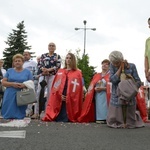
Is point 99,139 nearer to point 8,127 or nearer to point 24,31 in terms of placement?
point 8,127

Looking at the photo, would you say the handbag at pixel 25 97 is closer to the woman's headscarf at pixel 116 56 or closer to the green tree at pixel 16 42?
the woman's headscarf at pixel 116 56

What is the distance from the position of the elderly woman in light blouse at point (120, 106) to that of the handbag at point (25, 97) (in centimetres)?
173

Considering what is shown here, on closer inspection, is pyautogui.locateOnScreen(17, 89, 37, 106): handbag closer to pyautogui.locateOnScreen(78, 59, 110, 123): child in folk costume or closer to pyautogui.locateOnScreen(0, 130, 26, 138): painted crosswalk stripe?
pyautogui.locateOnScreen(78, 59, 110, 123): child in folk costume

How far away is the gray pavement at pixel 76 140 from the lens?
4.75m

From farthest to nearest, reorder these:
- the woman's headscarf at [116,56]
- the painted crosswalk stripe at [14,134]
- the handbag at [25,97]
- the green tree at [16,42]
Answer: the green tree at [16,42] < the handbag at [25,97] < the woman's headscarf at [116,56] < the painted crosswalk stripe at [14,134]

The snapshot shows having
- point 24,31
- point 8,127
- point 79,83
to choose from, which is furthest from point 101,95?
point 24,31

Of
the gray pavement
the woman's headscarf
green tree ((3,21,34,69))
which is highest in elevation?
green tree ((3,21,34,69))

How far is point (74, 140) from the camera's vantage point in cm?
530

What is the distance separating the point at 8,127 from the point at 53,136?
110 centimetres

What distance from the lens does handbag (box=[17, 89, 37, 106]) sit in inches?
322

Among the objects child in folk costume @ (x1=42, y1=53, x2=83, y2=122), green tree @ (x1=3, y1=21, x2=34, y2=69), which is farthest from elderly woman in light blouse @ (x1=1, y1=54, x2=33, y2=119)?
green tree @ (x1=3, y1=21, x2=34, y2=69)

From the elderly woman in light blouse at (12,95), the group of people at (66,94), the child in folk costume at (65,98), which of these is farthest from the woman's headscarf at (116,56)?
the elderly woman in light blouse at (12,95)

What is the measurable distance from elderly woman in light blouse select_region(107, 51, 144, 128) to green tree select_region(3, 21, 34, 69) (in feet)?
174

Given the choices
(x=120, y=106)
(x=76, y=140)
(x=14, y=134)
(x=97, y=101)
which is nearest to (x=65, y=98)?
(x=97, y=101)
